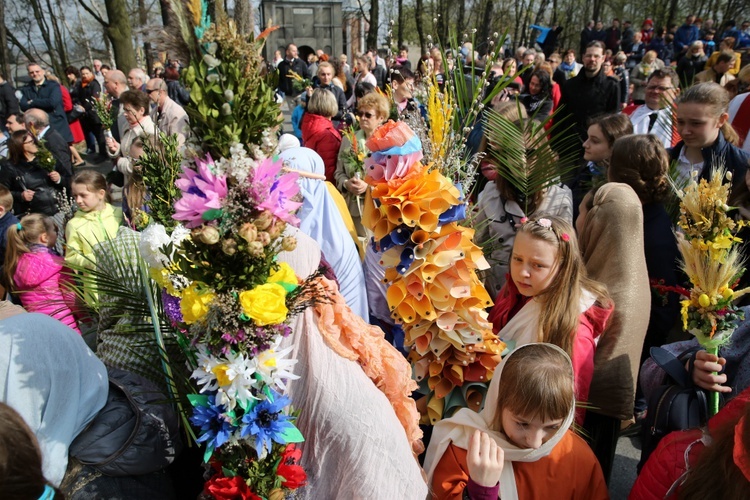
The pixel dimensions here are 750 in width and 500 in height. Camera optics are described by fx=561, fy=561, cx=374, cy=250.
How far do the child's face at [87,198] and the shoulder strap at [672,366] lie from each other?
3.51 m

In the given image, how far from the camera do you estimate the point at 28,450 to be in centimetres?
130

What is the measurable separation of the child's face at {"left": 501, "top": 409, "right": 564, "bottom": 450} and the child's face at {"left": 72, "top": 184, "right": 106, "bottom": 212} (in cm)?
319

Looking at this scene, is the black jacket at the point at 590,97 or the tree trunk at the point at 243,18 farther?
the black jacket at the point at 590,97

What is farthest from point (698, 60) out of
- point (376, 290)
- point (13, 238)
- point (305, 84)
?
point (13, 238)

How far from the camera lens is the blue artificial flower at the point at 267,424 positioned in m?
1.57

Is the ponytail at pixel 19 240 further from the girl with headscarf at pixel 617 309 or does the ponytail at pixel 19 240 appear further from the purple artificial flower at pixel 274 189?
the girl with headscarf at pixel 617 309

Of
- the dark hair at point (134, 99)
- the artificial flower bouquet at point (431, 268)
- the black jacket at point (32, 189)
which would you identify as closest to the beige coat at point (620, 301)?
the artificial flower bouquet at point (431, 268)

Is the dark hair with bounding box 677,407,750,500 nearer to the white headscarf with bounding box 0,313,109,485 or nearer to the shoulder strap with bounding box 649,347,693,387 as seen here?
the shoulder strap with bounding box 649,347,693,387

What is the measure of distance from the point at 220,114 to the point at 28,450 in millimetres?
931

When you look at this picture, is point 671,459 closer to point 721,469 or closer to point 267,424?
point 721,469

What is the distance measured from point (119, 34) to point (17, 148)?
25.1ft

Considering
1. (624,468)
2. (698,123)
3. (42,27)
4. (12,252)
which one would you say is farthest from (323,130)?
(42,27)

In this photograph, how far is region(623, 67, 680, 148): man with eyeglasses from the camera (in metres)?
4.65

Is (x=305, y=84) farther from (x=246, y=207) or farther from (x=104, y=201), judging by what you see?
(x=246, y=207)
